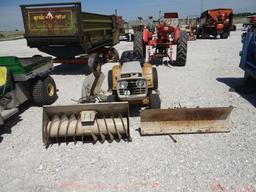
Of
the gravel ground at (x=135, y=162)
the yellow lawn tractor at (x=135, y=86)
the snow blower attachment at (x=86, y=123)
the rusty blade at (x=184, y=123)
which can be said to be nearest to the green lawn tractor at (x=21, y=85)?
the gravel ground at (x=135, y=162)

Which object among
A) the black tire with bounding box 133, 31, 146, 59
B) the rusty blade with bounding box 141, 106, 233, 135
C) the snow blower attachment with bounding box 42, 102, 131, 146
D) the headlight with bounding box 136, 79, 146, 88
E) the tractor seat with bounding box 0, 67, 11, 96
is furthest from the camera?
the black tire with bounding box 133, 31, 146, 59

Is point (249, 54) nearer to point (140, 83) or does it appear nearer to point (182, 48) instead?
point (182, 48)

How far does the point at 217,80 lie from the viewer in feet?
26.0

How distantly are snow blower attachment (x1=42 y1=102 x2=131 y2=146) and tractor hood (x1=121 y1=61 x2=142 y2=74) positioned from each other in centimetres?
96

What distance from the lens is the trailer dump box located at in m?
8.43

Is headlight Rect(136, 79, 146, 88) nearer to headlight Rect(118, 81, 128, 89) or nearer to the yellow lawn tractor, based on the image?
the yellow lawn tractor

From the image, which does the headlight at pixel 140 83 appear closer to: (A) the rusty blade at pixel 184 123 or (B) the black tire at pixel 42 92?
(A) the rusty blade at pixel 184 123

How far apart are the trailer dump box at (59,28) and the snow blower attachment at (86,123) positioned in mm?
4679

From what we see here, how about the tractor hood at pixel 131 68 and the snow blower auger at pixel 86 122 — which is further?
the tractor hood at pixel 131 68

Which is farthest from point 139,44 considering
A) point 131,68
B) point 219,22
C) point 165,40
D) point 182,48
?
point 219,22

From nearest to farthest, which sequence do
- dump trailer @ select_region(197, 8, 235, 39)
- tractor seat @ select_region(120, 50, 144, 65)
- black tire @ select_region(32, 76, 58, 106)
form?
black tire @ select_region(32, 76, 58, 106) < tractor seat @ select_region(120, 50, 144, 65) < dump trailer @ select_region(197, 8, 235, 39)

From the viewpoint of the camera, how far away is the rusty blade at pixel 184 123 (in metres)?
4.41

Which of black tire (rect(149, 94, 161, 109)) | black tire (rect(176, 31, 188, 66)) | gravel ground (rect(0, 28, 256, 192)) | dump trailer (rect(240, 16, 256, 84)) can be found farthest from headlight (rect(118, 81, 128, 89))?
black tire (rect(176, 31, 188, 66))

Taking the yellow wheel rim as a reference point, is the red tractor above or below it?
above
